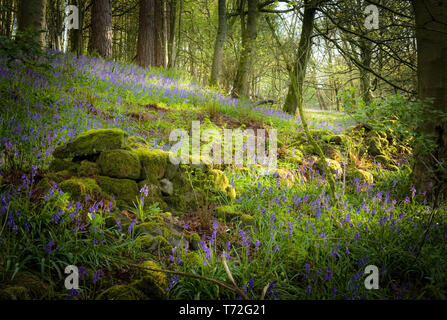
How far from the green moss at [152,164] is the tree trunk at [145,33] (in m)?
9.82

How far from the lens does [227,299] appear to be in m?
1.96

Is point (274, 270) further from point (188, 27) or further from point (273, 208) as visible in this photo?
point (188, 27)

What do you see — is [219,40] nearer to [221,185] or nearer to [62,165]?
[221,185]

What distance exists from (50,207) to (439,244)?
3578 mm

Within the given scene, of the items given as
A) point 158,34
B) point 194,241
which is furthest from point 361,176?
point 158,34

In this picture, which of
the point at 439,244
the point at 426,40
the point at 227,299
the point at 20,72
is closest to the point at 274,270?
the point at 227,299

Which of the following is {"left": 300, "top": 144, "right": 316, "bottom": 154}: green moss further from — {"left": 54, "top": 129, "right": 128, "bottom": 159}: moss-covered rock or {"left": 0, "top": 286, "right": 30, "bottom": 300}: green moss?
{"left": 0, "top": 286, "right": 30, "bottom": 300}: green moss

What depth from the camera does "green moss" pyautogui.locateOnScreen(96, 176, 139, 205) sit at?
2.88 meters

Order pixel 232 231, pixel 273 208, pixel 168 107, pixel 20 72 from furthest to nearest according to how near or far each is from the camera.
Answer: pixel 168 107 < pixel 20 72 < pixel 273 208 < pixel 232 231

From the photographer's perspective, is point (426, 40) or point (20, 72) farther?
point (20, 72)

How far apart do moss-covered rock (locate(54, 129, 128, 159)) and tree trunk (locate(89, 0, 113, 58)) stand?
7.99m

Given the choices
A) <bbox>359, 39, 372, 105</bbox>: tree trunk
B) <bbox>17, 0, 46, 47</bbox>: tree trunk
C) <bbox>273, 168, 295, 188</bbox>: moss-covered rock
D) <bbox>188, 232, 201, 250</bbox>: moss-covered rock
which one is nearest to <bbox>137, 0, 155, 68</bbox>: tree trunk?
<bbox>17, 0, 46, 47</bbox>: tree trunk

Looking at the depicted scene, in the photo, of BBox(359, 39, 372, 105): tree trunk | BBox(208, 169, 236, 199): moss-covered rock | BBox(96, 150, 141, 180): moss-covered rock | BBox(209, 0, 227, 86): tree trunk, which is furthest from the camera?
BBox(209, 0, 227, 86): tree trunk

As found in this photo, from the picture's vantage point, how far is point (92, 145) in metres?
3.07
